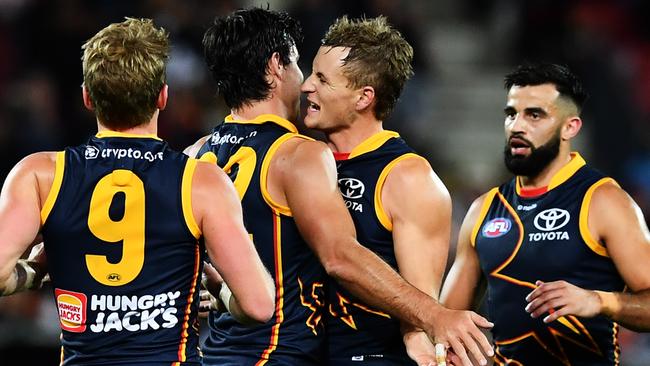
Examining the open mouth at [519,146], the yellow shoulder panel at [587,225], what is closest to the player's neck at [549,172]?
the open mouth at [519,146]

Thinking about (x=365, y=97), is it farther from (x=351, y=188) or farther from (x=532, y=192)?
(x=532, y=192)

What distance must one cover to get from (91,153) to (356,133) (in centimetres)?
138

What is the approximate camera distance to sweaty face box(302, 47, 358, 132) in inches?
188

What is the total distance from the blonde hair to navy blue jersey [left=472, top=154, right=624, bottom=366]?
0.89 meters

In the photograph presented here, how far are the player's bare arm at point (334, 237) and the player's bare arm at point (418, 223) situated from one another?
0.81ft

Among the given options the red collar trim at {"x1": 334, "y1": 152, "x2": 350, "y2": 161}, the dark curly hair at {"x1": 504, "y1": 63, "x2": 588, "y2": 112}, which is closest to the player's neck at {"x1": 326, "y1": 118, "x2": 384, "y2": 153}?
the red collar trim at {"x1": 334, "y1": 152, "x2": 350, "y2": 161}

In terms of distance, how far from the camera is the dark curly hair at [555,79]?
17.8 feet

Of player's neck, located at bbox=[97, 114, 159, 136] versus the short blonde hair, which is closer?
the short blonde hair

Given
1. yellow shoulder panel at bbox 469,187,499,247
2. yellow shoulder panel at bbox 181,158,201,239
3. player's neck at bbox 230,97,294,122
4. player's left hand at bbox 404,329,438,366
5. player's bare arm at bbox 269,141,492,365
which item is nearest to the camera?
yellow shoulder panel at bbox 181,158,201,239

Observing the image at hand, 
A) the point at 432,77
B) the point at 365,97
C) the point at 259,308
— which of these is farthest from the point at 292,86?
the point at 432,77

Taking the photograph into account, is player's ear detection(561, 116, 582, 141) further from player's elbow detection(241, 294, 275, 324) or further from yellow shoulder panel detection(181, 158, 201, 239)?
yellow shoulder panel detection(181, 158, 201, 239)

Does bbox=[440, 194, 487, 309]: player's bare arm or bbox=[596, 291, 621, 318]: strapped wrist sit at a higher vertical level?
bbox=[596, 291, 621, 318]: strapped wrist

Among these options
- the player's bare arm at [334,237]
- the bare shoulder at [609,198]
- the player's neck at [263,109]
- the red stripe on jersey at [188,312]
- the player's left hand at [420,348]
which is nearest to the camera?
the red stripe on jersey at [188,312]

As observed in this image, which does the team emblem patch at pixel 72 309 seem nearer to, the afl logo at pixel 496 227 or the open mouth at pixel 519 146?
the afl logo at pixel 496 227
